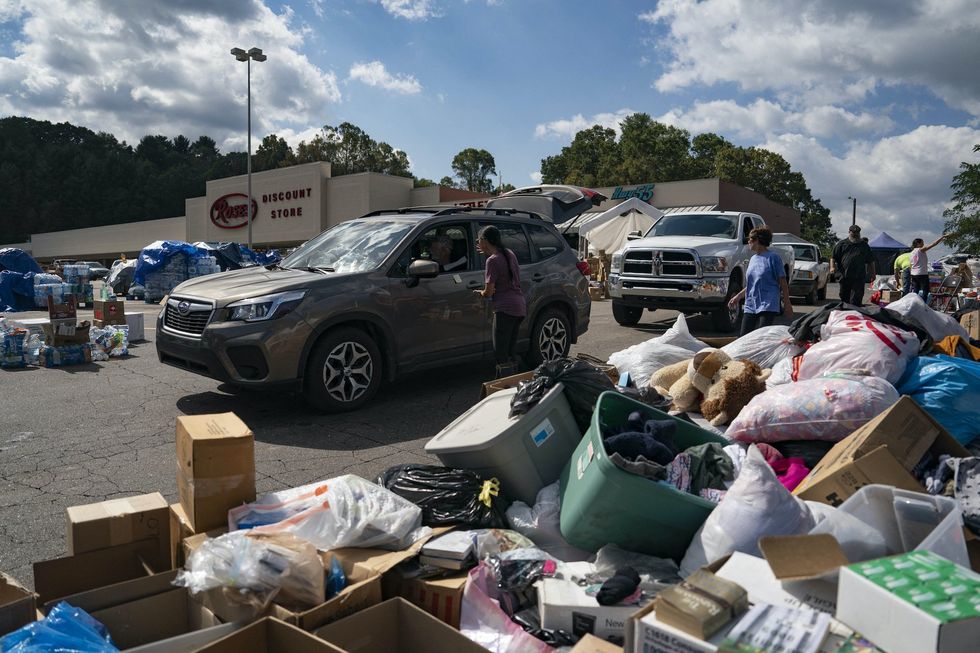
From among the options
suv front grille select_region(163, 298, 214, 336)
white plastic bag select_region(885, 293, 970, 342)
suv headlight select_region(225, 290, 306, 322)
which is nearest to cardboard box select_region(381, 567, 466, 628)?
suv headlight select_region(225, 290, 306, 322)

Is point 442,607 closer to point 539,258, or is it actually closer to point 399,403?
point 399,403

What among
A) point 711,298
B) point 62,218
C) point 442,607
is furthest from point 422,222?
point 62,218

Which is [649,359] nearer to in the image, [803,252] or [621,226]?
[621,226]

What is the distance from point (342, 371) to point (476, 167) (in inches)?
3728

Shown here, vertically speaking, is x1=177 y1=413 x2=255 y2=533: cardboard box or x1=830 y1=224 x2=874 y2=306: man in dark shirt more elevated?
x1=830 y1=224 x2=874 y2=306: man in dark shirt

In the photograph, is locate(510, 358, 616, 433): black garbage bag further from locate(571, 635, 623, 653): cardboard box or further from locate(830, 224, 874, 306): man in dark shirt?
locate(830, 224, 874, 306): man in dark shirt

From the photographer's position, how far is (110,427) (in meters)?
5.82

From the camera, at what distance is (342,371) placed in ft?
20.0

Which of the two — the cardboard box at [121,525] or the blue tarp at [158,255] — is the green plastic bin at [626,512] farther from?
the blue tarp at [158,255]

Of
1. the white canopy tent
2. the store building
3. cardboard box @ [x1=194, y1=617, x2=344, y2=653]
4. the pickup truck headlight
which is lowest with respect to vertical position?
cardboard box @ [x1=194, y1=617, x2=344, y2=653]

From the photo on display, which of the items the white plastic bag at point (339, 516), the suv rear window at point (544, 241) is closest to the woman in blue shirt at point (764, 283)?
the suv rear window at point (544, 241)

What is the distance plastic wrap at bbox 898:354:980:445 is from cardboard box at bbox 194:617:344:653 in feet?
11.4

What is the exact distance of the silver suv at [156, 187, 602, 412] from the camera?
5.71 m

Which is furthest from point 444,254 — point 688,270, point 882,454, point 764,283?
point 688,270
